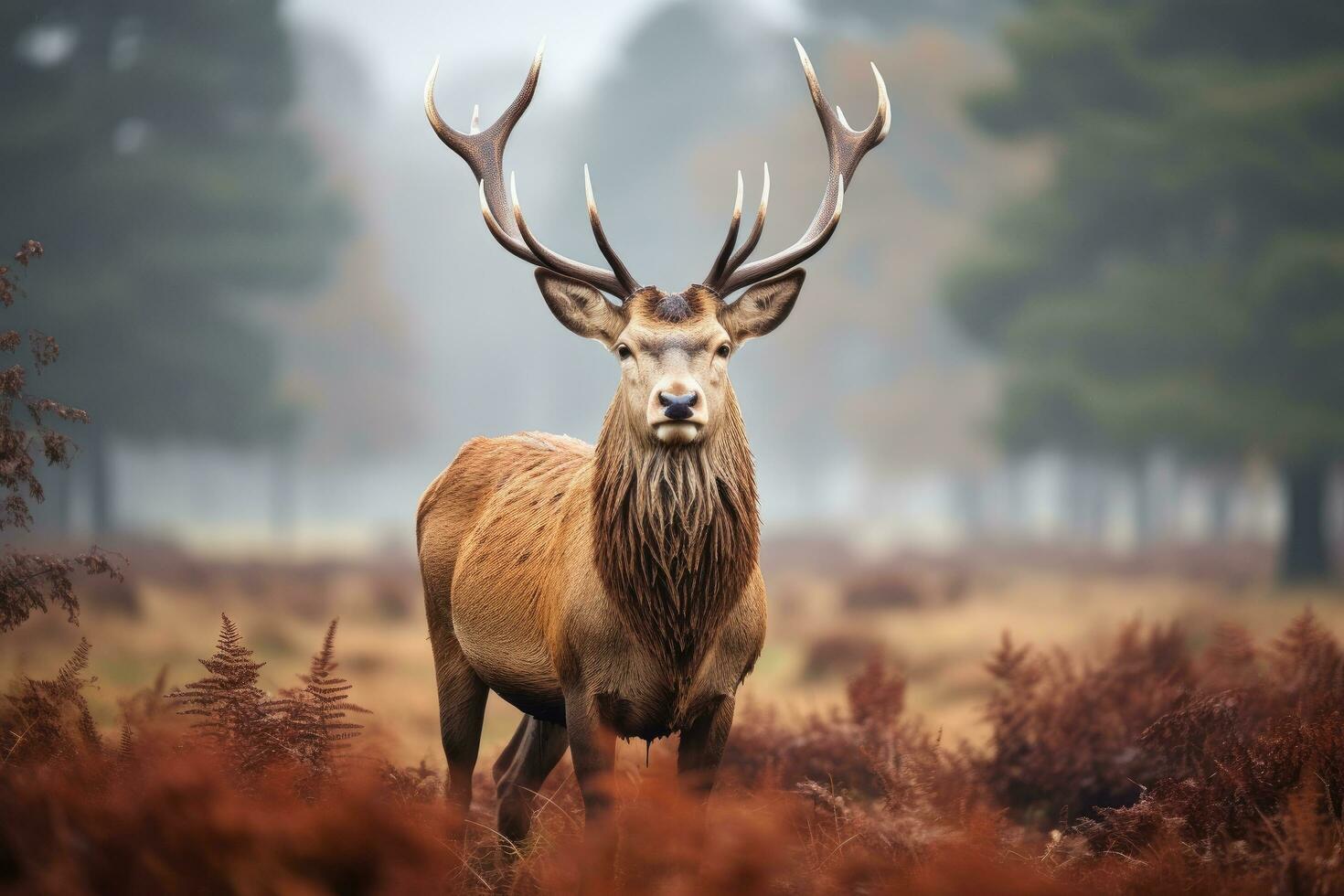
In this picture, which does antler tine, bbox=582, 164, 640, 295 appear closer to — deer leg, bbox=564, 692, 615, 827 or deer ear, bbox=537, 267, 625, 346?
deer ear, bbox=537, 267, 625, 346

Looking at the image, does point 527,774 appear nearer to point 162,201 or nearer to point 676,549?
point 676,549

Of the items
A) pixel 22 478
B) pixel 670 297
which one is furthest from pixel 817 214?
pixel 22 478

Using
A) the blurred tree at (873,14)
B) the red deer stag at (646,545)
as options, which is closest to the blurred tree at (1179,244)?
the red deer stag at (646,545)

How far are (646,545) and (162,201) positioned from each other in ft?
62.3

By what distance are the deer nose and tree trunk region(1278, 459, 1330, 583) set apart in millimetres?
15427

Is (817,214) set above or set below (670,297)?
above

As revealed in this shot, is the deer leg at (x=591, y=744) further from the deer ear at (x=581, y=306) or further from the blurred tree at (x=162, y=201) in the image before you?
the blurred tree at (x=162, y=201)

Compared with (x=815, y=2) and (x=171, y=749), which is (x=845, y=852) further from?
(x=815, y=2)

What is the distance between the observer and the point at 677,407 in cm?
411

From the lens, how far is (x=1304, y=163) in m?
16.5

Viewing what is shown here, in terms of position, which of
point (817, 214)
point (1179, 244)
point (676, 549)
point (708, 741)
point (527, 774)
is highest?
point (1179, 244)

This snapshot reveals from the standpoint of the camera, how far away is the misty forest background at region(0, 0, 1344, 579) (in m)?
17.0

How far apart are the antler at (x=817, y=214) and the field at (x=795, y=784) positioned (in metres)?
2.03

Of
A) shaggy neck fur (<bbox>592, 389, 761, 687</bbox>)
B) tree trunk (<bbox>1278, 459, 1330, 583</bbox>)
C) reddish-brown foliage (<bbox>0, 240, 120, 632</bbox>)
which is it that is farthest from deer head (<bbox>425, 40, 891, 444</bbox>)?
tree trunk (<bbox>1278, 459, 1330, 583</bbox>)
